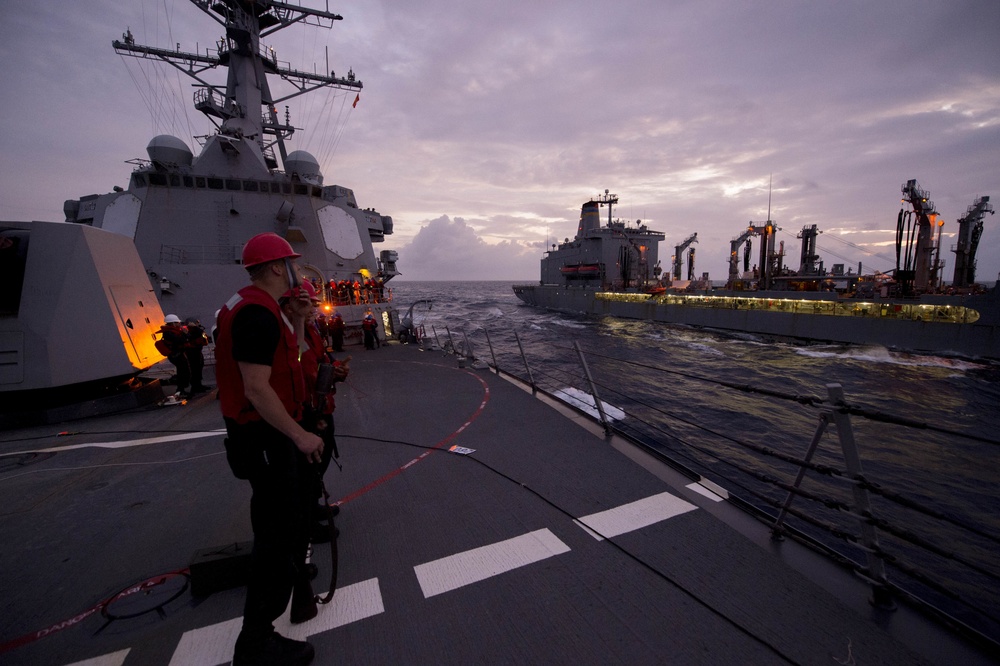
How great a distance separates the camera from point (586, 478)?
391 centimetres

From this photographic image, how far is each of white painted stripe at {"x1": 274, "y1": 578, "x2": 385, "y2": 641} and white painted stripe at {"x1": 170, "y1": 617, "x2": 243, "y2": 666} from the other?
0.78ft

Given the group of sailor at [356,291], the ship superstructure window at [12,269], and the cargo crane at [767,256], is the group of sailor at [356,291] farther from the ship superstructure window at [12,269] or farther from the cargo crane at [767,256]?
the cargo crane at [767,256]

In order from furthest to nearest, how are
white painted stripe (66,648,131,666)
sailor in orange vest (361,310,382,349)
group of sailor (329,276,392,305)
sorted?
group of sailor (329,276,392,305) → sailor in orange vest (361,310,382,349) → white painted stripe (66,648,131,666)

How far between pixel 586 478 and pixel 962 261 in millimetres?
39830

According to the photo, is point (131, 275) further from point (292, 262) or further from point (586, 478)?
point (586, 478)

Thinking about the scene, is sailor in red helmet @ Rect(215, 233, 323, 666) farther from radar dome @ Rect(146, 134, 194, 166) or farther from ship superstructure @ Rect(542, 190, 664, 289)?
ship superstructure @ Rect(542, 190, 664, 289)

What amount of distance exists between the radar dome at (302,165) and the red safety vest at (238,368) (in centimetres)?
1863

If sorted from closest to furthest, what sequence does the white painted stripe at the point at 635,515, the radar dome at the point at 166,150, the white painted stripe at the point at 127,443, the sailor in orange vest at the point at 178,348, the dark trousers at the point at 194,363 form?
the white painted stripe at the point at 635,515
the white painted stripe at the point at 127,443
the sailor in orange vest at the point at 178,348
the dark trousers at the point at 194,363
the radar dome at the point at 166,150

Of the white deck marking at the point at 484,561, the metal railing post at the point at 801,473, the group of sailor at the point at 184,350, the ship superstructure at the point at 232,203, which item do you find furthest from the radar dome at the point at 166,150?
the metal railing post at the point at 801,473

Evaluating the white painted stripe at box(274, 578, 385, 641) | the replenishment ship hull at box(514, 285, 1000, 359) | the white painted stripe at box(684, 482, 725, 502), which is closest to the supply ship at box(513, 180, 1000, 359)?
the replenishment ship hull at box(514, 285, 1000, 359)

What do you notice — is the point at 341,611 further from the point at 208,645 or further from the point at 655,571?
the point at 655,571

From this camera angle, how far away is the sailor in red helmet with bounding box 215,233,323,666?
6.24 feet

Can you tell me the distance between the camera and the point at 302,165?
17.7 m

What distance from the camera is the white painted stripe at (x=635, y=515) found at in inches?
121
